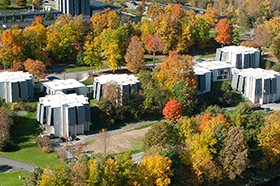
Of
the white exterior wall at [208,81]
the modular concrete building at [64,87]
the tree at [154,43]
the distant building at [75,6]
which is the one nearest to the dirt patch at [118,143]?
the modular concrete building at [64,87]

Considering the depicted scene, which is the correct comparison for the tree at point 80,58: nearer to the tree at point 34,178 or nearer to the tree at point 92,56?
the tree at point 92,56

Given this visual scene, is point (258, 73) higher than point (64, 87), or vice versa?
point (258, 73)

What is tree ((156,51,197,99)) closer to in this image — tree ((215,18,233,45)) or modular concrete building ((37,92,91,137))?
modular concrete building ((37,92,91,137))

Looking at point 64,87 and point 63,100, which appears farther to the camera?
point 64,87

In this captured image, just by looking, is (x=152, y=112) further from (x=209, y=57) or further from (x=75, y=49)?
(x=209, y=57)

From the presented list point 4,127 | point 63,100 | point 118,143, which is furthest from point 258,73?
point 4,127

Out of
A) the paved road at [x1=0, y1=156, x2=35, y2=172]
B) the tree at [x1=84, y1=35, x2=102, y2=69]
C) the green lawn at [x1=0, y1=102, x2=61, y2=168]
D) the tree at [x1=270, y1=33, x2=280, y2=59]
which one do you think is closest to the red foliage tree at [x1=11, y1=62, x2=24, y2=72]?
the tree at [x1=84, y1=35, x2=102, y2=69]

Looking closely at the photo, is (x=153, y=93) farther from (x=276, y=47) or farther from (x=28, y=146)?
(x=276, y=47)
